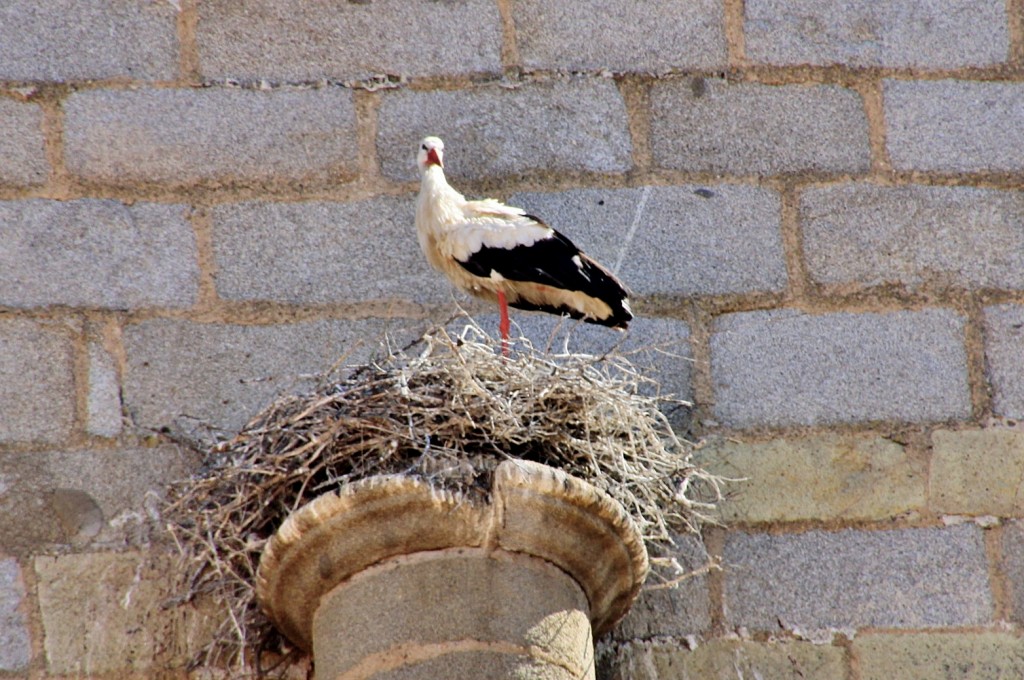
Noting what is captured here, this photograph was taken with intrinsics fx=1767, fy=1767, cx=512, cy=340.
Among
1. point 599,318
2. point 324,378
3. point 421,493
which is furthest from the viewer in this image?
point 599,318

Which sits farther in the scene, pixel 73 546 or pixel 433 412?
pixel 73 546

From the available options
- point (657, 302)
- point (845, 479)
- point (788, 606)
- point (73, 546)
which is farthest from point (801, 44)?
point (73, 546)

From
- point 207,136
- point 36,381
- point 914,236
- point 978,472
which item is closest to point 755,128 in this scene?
point 914,236

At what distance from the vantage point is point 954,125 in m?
4.87

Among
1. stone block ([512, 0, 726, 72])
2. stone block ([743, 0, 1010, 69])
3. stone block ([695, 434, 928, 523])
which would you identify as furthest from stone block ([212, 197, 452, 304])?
stone block ([743, 0, 1010, 69])

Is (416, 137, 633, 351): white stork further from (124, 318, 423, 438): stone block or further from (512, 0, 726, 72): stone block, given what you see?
(512, 0, 726, 72): stone block

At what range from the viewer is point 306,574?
3.84 metres

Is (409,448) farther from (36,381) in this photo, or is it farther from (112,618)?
(36,381)

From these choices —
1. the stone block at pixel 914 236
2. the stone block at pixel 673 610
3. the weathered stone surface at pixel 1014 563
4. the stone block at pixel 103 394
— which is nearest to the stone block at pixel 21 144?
the stone block at pixel 103 394

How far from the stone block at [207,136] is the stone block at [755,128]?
2.84ft

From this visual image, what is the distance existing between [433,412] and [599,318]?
67 centimetres

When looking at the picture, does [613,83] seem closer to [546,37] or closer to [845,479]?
[546,37]

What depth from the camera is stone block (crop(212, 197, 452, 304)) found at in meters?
4.57

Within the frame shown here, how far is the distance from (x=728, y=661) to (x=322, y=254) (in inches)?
58.1
